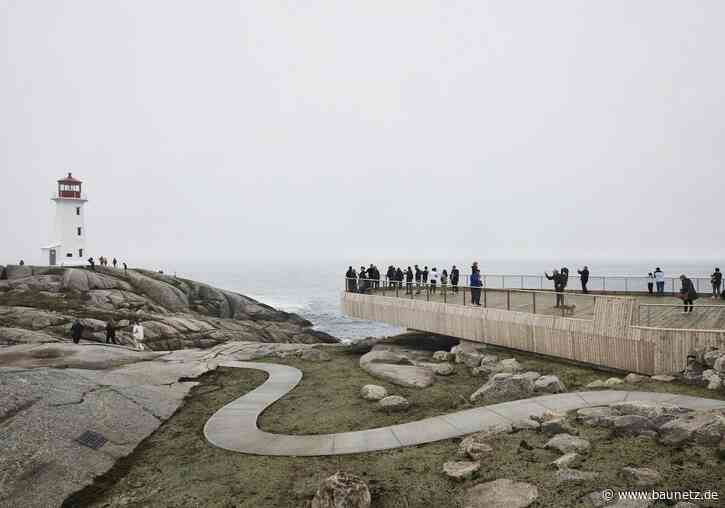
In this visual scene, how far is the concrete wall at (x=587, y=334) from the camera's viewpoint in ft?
43.9

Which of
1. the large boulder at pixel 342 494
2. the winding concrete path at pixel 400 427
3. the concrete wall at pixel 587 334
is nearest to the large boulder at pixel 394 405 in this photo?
the winding concrete path at pixel 400 427

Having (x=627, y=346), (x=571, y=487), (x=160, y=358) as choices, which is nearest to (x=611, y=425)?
(x=571, y=487)

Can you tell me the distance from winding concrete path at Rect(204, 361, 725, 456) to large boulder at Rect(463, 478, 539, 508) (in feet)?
7.87

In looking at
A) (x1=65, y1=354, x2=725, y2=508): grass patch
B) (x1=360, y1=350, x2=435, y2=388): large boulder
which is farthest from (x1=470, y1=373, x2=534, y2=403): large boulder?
(x1=65, y1=354, x2=725, y2=508): grass patch

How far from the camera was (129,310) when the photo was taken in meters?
37.4

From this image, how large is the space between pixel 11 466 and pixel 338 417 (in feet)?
23.0

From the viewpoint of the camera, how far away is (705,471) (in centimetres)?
692

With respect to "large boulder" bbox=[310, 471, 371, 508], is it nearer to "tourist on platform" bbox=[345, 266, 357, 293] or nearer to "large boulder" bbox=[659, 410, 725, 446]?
"large boulder" bbox=[659, 410, 725, 446]

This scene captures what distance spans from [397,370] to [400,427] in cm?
543

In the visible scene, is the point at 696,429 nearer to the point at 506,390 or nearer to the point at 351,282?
the point at 506,390

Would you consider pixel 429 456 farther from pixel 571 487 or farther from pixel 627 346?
pixel 627 346

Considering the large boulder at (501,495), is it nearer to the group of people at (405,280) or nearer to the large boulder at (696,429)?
the large boulder at (696,429)

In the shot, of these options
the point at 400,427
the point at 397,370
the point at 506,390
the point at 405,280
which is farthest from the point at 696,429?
the point at 405,280

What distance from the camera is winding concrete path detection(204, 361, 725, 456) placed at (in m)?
9.59
